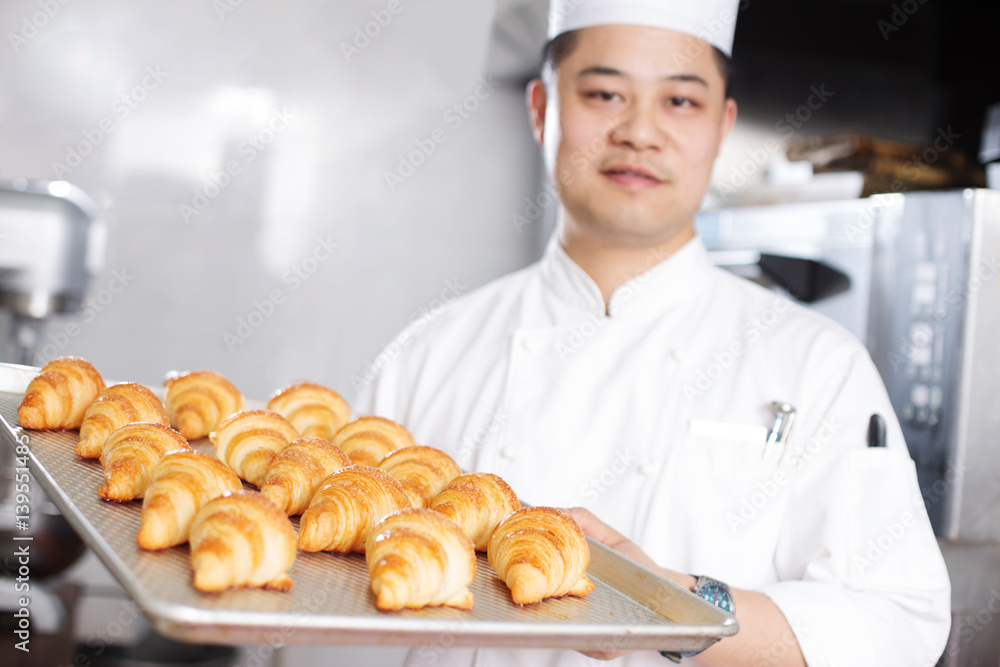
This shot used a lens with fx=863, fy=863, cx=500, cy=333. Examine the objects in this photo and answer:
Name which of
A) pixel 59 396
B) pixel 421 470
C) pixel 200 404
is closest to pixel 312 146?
pixel 200 404

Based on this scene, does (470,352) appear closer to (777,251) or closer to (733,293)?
(733,293)

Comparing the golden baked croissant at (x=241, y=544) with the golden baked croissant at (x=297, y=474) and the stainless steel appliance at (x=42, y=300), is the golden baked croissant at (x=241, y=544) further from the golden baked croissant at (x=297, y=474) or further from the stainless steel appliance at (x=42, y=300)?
the stainless steel appliance at (x=42, y=300)

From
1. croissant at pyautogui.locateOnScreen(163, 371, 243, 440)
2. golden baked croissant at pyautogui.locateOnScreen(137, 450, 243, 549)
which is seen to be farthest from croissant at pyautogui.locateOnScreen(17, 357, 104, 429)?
golden baked croissant at pyautogui.locateOnScreen(137, 450, 243, 549)

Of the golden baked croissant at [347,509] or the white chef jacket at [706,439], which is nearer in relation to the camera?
the golden baked croissant at [347,509]

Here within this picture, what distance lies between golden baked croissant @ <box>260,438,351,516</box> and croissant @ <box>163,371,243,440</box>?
13.1 inches

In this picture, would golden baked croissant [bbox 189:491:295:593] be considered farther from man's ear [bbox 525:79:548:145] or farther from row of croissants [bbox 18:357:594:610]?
man's ear [bbox 525:79:548:145]

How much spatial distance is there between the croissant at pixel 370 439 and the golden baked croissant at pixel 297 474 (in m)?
0.16

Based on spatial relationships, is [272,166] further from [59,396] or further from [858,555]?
[858,555]

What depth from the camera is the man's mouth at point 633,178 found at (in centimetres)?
159

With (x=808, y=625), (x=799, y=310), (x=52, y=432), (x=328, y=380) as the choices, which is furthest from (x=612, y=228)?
(x=328, y=380)

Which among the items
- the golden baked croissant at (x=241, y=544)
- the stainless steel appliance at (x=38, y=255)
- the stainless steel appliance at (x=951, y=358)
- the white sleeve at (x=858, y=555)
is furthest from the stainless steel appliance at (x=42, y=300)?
the stainless steel appliance at (x=951, y=358)

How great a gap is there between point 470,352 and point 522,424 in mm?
252

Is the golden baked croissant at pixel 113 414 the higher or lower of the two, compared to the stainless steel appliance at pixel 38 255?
lower

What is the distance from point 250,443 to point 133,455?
18cm
